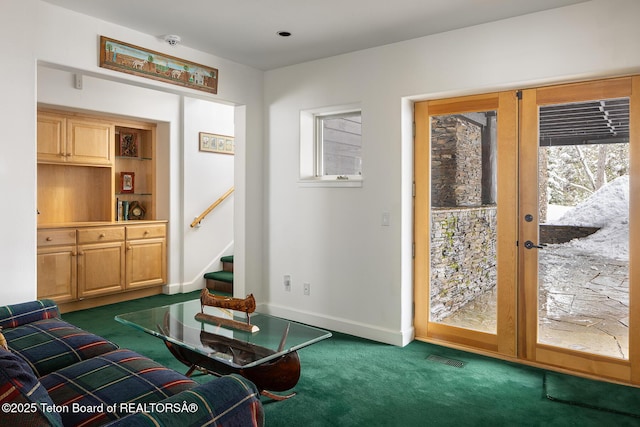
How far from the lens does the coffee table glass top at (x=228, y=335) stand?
89.7 inches

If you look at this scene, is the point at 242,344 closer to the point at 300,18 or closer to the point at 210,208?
the point at 300,18

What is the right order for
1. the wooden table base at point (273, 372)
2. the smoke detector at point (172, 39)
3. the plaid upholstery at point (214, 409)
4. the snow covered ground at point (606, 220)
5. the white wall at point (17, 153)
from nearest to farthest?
the plaid upholstery at point (214, 409) < the wooden table base at point (273, 372) < the white wall at point (17, 153) < the snow covered ground at point (606, 220) < the smoke detector at point (172, 39)

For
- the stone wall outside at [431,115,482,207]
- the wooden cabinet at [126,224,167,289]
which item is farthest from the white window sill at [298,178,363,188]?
the wooden cabinet at [126,224,167,289]

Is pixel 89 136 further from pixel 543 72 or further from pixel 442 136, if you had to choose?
pixel 543 72

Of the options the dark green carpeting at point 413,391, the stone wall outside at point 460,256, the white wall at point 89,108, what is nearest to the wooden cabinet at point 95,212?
the white wall at point 89,108

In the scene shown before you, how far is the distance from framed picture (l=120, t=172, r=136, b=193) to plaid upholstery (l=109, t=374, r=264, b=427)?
4.53 m

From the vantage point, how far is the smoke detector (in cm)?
362

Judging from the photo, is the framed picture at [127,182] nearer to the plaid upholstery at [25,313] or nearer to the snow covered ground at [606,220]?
the plaid upholstery at [25,313]

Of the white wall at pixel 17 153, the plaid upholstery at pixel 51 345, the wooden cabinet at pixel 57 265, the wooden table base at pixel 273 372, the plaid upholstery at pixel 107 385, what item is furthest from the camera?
the wooden cabinet at pixel 57 265

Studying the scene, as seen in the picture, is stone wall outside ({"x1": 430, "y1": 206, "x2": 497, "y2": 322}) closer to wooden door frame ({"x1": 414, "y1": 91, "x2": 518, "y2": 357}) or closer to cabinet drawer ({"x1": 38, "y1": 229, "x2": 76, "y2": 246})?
wooden door frame ({"x1": 414, "y1": 91, "x2": 518, "y2": 357})

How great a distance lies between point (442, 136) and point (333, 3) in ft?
4.58

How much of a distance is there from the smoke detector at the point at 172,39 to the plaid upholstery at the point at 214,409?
9.75 feet

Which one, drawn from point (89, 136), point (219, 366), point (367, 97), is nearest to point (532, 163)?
point (367, 97)

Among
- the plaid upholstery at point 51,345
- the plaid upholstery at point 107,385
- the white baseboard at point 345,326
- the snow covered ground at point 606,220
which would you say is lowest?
the white baseboard at point 345,326
